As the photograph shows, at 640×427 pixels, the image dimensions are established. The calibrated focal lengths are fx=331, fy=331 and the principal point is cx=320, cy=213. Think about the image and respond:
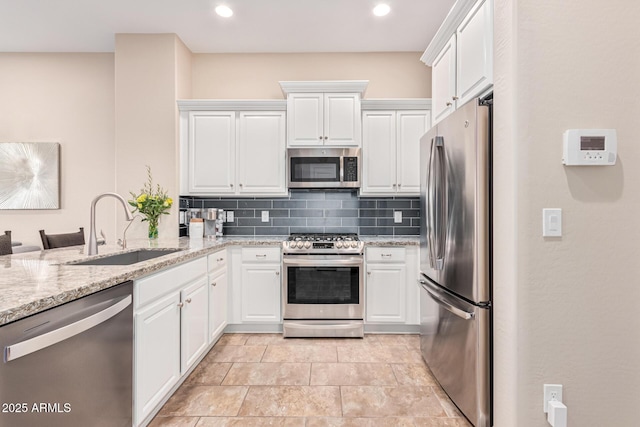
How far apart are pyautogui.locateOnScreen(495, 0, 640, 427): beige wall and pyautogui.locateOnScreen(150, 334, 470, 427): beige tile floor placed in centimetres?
74

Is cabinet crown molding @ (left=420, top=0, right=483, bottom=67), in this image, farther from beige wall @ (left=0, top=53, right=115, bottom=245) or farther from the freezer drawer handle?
beige wall @ (left=0, top=53, right=115, bottom=245)

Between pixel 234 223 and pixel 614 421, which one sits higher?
pixel 234 223

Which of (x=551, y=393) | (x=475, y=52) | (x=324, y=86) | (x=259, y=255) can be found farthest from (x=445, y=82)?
(x=259, y=255)

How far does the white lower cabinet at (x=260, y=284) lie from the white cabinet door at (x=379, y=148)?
129cm

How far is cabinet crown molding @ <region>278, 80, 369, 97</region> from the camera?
10.9 feet

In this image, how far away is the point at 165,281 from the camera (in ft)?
6.26

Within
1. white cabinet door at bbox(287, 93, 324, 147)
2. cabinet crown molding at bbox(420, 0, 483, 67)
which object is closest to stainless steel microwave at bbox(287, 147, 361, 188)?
white cabinet door at bbox(287, 93, 324, 147)

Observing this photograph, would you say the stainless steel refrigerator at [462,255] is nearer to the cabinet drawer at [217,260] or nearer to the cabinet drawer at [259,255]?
the cabinet drawer at [259,255]

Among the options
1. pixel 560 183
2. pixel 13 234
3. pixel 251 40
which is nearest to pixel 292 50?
pixel 251 40

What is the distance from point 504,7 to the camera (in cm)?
157

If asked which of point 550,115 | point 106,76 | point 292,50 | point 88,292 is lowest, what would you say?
point 88,292

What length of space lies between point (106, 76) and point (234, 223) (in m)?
2.29

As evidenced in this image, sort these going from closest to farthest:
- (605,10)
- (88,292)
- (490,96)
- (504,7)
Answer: (88,292) → (605,10) → (504,7) → (490,96)

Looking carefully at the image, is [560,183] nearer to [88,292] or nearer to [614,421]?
[614,421]
